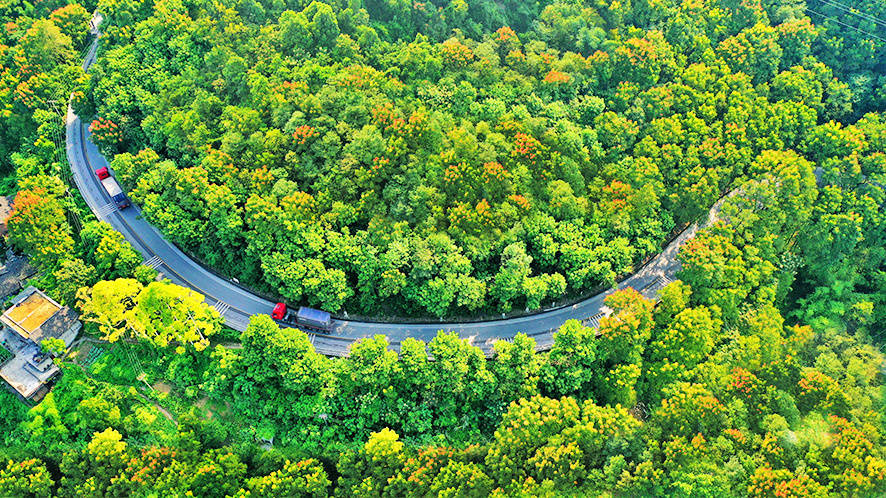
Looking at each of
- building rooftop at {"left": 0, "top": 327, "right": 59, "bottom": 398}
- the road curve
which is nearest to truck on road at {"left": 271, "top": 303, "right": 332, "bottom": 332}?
the road curve

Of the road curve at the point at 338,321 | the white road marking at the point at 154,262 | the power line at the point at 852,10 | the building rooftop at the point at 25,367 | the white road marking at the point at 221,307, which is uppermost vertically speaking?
the power line at the point at 852,10

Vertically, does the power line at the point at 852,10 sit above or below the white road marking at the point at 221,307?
above

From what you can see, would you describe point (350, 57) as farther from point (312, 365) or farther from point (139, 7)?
point (312, 365)

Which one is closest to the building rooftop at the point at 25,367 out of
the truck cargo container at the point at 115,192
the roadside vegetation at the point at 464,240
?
the roadside vegetation at the point at 464,240

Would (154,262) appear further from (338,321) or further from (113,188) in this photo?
(338,321)

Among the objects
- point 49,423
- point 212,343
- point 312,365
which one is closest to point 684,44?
point 312,365

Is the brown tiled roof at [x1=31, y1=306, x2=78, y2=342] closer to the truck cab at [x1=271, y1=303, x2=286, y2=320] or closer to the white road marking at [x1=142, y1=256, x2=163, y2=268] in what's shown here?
the white road marking at [x1=142, y1=256, x2=163, y2=268]

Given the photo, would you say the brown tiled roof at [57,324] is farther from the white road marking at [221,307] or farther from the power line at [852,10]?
the power line at [852,10]
